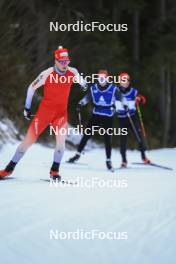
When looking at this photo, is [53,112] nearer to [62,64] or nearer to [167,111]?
[62,64]

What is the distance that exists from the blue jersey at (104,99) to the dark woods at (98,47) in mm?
3311

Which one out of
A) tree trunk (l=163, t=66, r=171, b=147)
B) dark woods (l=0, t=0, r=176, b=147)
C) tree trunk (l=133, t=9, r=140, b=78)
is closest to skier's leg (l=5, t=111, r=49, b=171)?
dark woods (l=0, t=0, r=176, b=147)

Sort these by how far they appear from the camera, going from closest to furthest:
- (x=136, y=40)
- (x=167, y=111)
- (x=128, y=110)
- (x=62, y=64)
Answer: (x=62, y=64) → (x=128, y=110) → (x=136, y=40) → (x=167, y=111)

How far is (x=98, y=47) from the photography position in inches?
728

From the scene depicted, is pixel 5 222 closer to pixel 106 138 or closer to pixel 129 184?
pixel 129 184

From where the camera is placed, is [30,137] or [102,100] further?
[102,100]

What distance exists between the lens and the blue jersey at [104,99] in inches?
433

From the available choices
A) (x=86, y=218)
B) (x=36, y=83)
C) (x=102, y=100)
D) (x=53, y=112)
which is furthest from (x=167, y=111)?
(x=86, y=218)

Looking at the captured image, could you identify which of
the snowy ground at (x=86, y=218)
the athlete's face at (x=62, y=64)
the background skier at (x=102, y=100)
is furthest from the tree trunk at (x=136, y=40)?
the athlete's face at (x=62, y=64)

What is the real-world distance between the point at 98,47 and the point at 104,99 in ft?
25.4

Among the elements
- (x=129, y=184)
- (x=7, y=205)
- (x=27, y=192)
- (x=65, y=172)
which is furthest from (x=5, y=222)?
(x=65, y=172)

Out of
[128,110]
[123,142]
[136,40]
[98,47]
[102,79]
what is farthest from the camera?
→ [136,40]

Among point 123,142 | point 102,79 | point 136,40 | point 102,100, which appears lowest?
point 123,142

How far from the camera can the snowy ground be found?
492 cm
